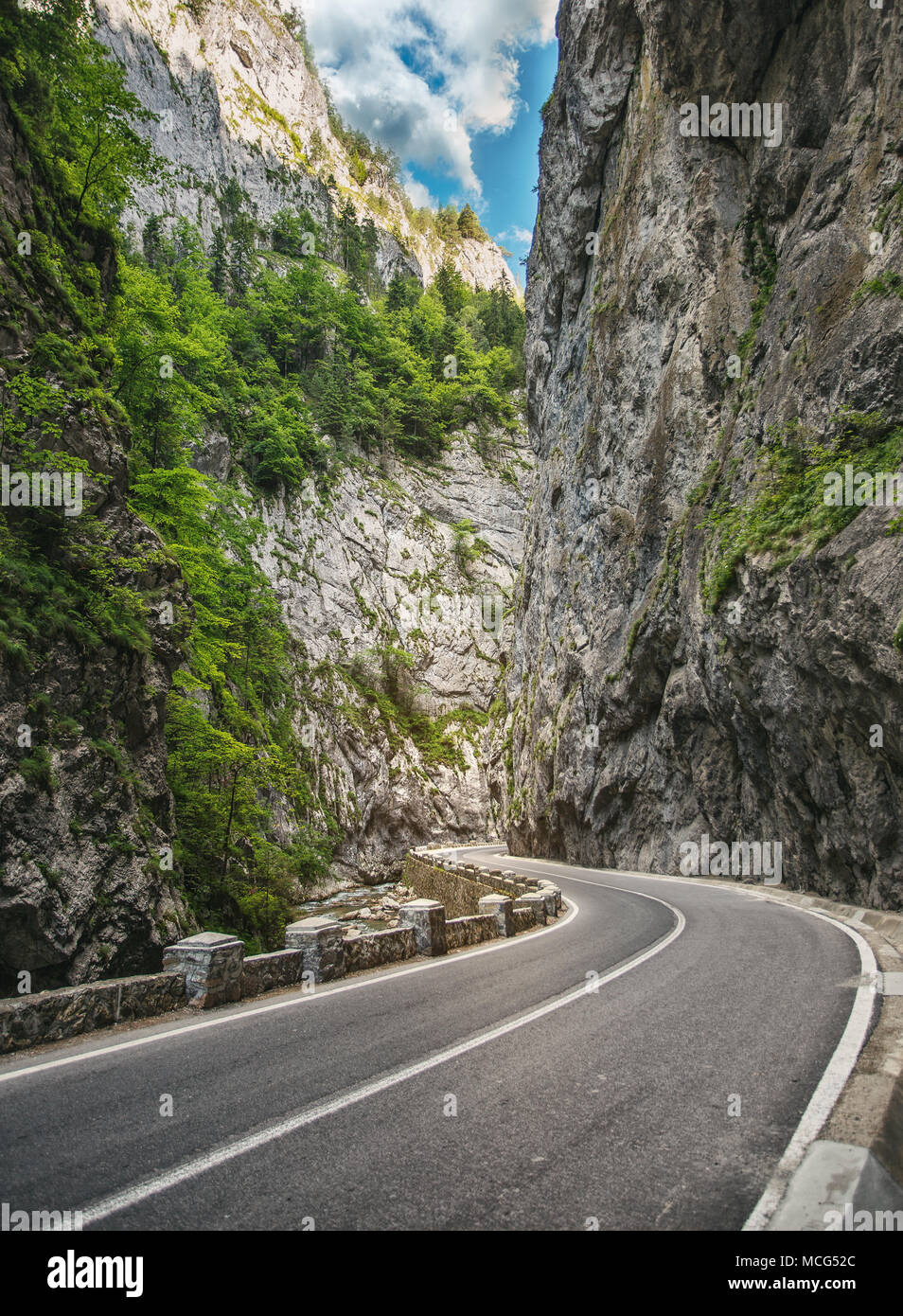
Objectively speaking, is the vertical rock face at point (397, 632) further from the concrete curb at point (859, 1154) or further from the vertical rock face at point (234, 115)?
the concrete curb at point (859, 1154)

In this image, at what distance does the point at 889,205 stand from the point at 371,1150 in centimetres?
1792

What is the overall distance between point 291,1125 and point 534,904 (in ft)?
31.1

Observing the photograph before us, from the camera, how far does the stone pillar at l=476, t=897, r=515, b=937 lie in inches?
455

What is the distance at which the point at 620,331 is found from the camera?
27688 millimetres

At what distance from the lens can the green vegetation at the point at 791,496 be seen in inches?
478

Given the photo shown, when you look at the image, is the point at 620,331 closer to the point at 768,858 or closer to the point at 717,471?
the point at 717,471

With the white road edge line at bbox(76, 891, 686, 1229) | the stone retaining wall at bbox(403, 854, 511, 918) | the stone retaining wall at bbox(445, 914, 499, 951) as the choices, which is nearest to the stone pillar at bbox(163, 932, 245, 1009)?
the white road edge line at bbox(76, 891, 686, 1229)

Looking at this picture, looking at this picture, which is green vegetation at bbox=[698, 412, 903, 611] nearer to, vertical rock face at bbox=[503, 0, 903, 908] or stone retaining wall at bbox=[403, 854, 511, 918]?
vertical rock face at bbox=[503, 0, 903, 908]

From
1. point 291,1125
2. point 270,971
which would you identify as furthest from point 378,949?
point 291,1125

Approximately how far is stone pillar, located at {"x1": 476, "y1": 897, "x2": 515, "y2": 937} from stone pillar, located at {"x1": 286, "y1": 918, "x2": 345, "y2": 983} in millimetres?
3933

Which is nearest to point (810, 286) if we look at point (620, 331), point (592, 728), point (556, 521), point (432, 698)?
point (620, 331)

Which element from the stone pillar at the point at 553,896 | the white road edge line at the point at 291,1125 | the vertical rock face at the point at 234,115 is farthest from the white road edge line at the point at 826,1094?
the vertical rock face at the point at 234,115

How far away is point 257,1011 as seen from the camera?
675cm

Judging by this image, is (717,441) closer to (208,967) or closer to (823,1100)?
(823,1100)
